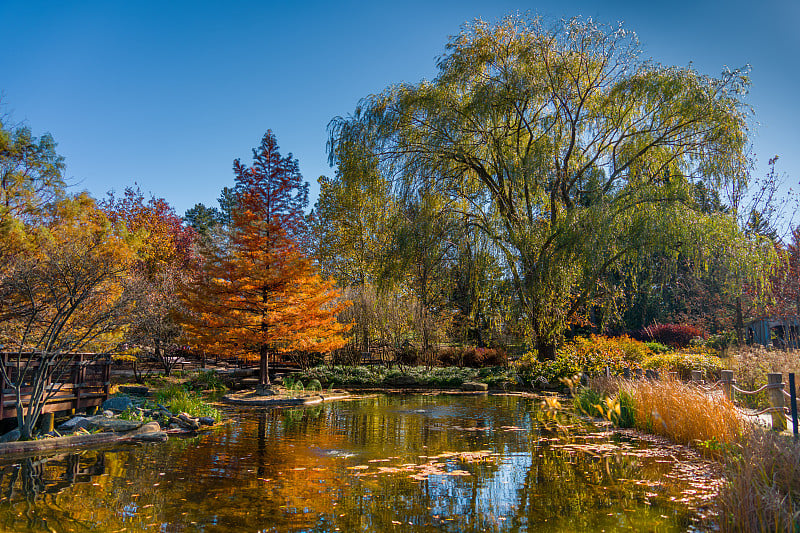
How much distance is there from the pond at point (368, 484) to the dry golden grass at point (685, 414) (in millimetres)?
373

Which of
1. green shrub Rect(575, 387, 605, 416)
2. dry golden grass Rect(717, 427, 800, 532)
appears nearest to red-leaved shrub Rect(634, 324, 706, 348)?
green shrub Rect(575, 387, 605, 416)

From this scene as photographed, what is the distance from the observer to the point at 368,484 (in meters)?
5.56

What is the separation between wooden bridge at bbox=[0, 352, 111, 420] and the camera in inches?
332

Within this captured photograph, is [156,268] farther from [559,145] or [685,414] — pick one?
[685,414]

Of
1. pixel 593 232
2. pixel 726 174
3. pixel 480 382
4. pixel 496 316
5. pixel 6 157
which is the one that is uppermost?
pixel 6 157

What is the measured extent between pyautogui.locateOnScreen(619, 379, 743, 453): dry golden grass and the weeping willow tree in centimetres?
399

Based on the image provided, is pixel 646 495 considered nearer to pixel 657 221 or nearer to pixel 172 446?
pixel 172 446

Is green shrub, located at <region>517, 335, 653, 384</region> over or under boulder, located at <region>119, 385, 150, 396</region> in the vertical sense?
over

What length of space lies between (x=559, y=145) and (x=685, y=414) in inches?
360

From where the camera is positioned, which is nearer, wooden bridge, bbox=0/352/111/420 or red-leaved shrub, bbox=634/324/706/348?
wooden bridge, bbox=0/352/111/420

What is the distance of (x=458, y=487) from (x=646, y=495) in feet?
5.95

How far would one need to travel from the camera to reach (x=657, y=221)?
1174 cm

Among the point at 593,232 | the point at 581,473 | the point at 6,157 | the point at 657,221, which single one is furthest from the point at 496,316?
the point at 6,157

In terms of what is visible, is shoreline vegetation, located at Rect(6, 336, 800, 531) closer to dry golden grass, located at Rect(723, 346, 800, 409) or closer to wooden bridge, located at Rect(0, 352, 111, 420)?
dry golden grass, located at Rect(723, 346, 800, 409)
